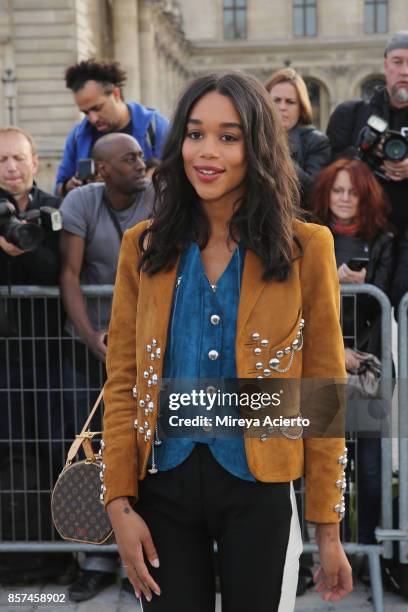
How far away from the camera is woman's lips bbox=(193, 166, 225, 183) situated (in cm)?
229

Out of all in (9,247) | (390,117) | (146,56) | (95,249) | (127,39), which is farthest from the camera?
(146,56)

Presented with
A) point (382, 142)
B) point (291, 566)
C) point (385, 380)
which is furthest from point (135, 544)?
point (382, 142)

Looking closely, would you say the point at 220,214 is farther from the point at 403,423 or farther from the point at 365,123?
the point at 365,123

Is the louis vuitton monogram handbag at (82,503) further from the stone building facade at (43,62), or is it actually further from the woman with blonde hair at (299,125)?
the stone building facade at (43,62)

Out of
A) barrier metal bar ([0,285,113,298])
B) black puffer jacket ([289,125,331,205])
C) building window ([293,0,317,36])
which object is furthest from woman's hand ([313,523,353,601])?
building window ([293,0,317,36])

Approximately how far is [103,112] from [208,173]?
11.5 feet

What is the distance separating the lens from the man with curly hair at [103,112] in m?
5.59

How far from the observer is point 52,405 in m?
4.43

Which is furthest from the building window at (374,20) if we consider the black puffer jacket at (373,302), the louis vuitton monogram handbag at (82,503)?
the louis vuitton monogram handbag at (82,503)

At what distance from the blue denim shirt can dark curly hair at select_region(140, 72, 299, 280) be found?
7 centimetres

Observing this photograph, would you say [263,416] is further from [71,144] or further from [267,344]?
[71,144]

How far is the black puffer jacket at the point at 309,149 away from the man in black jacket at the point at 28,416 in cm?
157

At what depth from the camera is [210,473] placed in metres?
2.25

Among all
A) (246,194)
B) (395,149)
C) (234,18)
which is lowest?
(246,194)
